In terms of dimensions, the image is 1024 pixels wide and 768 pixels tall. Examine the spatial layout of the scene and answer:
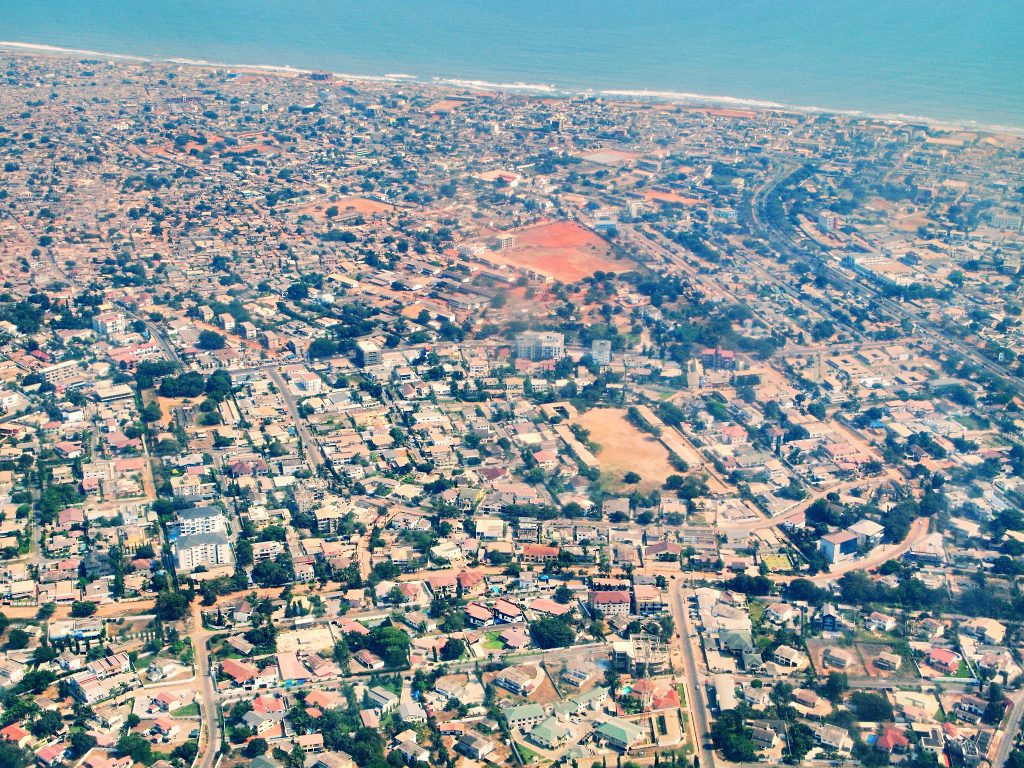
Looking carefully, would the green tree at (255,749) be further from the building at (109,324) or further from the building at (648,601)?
the building at (109,324)

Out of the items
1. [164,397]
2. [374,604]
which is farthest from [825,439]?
[164,397]

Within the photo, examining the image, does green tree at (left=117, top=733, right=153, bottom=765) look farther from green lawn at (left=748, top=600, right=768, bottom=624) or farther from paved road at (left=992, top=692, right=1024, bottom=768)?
paved road at (left=992, top=692, right=1024, bottom=768)

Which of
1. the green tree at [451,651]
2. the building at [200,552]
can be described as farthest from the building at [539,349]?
the green tree at [451,651]

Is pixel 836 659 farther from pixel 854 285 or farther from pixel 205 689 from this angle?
pixel 854 285

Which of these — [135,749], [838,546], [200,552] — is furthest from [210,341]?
[838,546]

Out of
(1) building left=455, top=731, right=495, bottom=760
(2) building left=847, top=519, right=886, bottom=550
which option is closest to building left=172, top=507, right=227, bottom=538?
(1) building left=455, top=731, right=495, bottom=760

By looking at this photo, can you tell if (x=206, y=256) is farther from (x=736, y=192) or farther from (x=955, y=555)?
(x=955, y=555)
